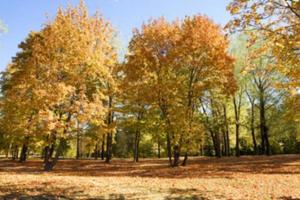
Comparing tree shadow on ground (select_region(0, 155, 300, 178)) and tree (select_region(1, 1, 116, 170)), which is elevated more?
tree (select_region(1, 1, 116, 170))

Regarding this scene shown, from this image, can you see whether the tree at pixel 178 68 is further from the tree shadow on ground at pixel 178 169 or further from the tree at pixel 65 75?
the tree at pixel 65 75

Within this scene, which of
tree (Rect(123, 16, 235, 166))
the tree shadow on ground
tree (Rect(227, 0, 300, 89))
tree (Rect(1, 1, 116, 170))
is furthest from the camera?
tree (Rect(123, 16, 235, 166))

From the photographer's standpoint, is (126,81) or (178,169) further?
(126,81)

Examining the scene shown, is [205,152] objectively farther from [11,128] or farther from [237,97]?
[11,128]

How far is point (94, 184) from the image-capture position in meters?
12.4

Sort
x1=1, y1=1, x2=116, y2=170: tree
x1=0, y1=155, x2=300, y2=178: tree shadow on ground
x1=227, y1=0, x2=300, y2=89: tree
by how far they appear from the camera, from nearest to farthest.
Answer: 1. x1=227, y1=0, x2=300, y2=89: tree
2. x1=1, y1=1, x2=116, y2=170: tree
3. x1=0, y1=155, x2=300, y2=178: tree shadow on ground

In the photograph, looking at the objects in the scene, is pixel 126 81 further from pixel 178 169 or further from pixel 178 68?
pixel 178 169

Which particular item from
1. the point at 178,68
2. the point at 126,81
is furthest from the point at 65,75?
the point at 178,68

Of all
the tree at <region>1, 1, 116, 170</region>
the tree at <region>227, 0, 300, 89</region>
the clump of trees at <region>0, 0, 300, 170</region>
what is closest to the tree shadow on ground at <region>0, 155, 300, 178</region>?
the clump of trees at <region>0, 0, 300, 170</region>

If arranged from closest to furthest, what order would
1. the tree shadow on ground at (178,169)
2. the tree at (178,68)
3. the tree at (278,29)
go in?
the tree at (278,29) < the tree shadow on ground at (178,169) < the tree at (178,68)

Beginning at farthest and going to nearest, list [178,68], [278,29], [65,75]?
[178,68]
[65,75]
[278,29]

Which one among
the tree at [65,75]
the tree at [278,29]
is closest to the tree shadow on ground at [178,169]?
the tree at [65,75]

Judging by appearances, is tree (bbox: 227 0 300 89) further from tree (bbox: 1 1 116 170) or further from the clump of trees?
tree (bbox: 1 1 116 170)

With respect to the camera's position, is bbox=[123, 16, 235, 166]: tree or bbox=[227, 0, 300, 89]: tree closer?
bbox=[227, 0, 300, 89]: tree
